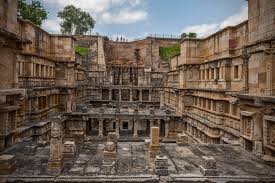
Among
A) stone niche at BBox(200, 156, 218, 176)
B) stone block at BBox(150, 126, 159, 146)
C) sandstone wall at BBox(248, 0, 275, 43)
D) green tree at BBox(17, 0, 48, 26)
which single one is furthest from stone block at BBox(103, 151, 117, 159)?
green tree at BBox(17, 0, 48, 26)

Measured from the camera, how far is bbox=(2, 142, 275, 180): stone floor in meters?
13.6

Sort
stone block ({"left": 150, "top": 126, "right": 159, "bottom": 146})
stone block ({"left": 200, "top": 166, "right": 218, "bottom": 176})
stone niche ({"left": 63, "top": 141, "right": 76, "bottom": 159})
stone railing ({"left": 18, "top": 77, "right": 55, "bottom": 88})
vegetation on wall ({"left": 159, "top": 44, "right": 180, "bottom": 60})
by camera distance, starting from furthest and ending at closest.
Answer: vegetation on wall ({"left": 159, "top": 44, "right": 180, "bottom": 60})
stone railing ({"left": 18, "top": 77, "right": 55, "bottom": 88})
stone block ({"left": 150, "top": 126, "right": 159, "bottom": 146})
stone niche ({"left": 63, "top": 141, "right": 76, "bottom": 159})
stone block ({"left": 200, "top": 166, "right": 218, "bottom": 176})

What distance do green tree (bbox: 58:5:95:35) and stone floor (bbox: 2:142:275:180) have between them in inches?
2204

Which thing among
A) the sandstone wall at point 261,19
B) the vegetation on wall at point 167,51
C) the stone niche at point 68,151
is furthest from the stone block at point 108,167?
the vegetation on wall at point 167,51

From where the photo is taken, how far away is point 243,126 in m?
18.0

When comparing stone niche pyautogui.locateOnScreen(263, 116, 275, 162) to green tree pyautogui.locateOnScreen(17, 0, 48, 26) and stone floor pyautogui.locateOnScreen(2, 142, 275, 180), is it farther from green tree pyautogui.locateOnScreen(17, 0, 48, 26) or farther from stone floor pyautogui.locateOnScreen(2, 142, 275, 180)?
green tree pyautogui.locateOnScreen(17, 0, 48, 26)

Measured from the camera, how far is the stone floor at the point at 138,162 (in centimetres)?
1357

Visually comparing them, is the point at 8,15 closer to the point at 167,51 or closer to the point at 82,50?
the point at 82,50

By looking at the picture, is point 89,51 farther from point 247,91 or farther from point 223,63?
point 247,91

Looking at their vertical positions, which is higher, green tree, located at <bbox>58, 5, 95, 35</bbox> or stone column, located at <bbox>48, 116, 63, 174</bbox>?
green tree, located at <bbox>58, 5, 95, 35</bbox>

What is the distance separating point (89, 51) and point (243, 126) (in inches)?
1714

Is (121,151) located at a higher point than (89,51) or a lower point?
lower

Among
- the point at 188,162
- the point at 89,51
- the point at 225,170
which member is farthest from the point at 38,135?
the point at 89,51

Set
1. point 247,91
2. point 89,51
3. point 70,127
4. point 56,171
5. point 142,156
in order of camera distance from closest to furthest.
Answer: point 56,171
point 142,156
point 247,91
point 70,127
point 89,51
